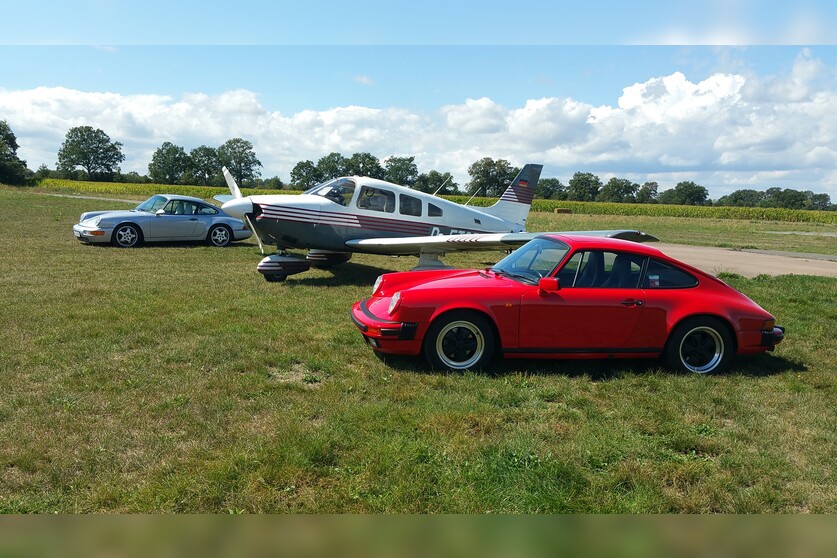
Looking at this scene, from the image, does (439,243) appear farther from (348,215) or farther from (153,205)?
(153,205)

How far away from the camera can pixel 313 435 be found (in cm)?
377

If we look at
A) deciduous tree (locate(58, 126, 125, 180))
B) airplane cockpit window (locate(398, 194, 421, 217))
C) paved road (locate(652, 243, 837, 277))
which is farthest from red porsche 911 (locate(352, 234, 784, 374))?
deciduous tree (locate(58, 126, 125, 180))

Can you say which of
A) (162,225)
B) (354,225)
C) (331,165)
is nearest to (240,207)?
(354,225)

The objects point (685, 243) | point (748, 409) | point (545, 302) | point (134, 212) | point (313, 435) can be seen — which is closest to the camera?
point (313, 435)

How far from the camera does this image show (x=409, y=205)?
12766 mm

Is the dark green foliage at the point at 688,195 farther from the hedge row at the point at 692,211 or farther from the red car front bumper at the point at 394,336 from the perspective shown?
the red car front bumper at the point at 394,336

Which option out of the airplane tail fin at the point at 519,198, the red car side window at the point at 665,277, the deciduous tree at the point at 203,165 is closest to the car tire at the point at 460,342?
the red car side window at the point at 665,277

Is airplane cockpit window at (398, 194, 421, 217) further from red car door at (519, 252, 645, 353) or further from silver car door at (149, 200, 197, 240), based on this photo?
red car door at (519, 252, 645, 353)

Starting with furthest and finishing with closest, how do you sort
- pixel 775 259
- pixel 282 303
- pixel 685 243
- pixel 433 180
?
pixel 433 180 → pixel 685 243 → pixel 775 259 → pixel 282 303

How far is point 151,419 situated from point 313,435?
1.26 meters

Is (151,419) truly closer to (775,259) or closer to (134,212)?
(134,212)

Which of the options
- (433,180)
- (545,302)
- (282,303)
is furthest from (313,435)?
(433,180)

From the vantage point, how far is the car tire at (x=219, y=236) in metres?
16.6

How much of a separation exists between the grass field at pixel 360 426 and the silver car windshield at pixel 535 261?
3.08ft
